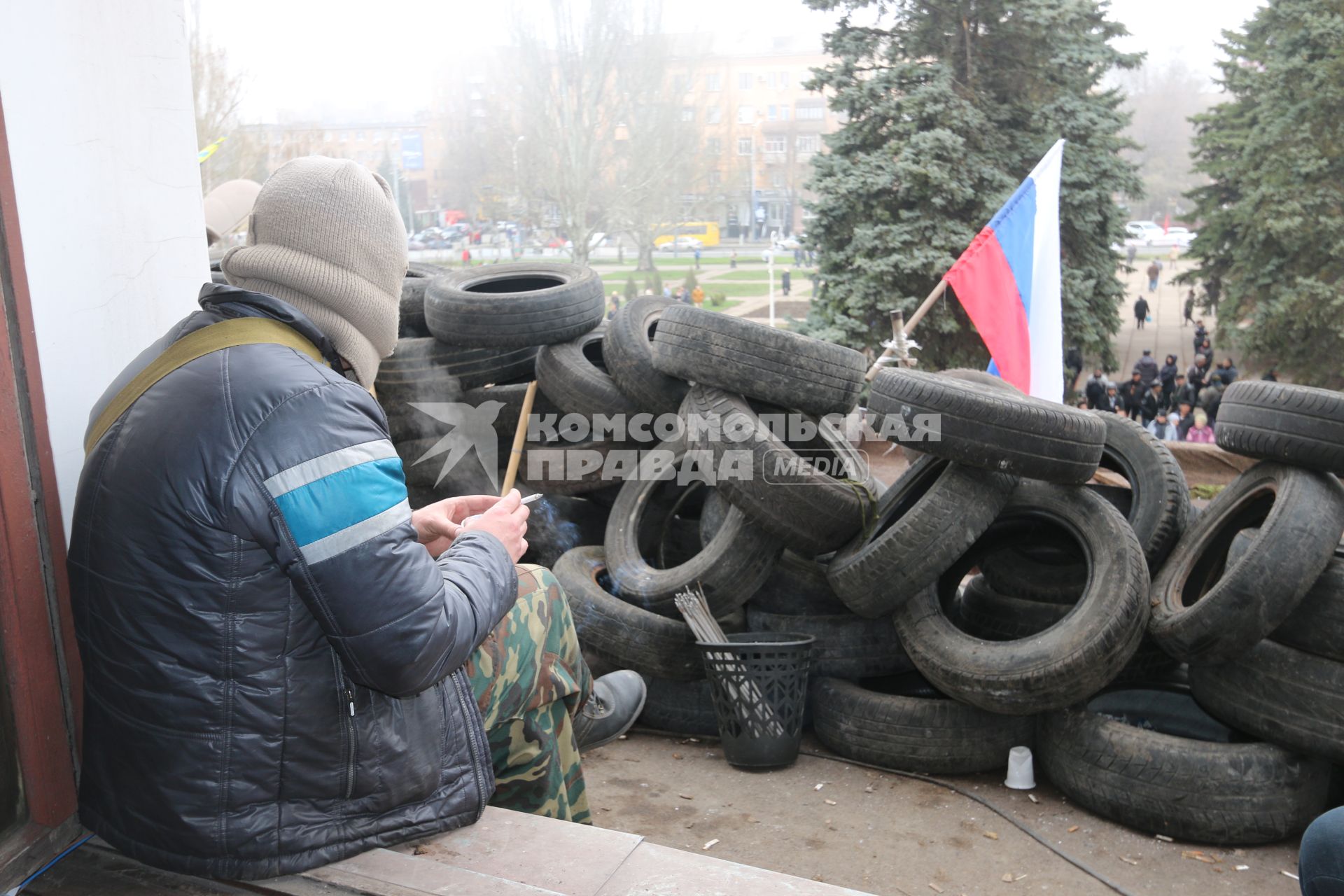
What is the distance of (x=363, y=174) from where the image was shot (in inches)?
79.1

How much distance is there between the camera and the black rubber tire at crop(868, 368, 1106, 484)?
400cm

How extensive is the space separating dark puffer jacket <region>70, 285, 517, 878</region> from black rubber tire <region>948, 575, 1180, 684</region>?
3.19 metres

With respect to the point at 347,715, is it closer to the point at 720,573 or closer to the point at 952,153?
the point at 720,573

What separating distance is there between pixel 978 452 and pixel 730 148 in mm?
30827

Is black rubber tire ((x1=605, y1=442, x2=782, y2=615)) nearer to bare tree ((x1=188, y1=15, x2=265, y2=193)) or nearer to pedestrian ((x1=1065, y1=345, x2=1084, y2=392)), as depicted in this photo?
pedestrian ((x1=1065, y1=345, x2=1084, y2=392))

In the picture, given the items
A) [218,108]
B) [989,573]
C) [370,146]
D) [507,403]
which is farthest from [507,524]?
[370,146]

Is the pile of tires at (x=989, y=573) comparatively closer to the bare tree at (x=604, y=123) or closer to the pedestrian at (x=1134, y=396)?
the pedestrian at (x=1134, y=396)

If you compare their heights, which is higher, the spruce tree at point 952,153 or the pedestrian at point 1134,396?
the spruce tree at point 952,153

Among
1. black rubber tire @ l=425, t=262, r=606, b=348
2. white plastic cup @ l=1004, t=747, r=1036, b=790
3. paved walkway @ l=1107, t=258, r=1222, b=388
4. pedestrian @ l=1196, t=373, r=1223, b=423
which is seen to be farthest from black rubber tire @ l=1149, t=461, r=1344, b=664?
paved walkway @ l=1107, t=258, r=1222, b=388

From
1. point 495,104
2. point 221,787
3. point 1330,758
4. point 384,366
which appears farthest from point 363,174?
point 495,104

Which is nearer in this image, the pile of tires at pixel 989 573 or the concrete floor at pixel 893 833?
the concrete floor at pixel 893 833

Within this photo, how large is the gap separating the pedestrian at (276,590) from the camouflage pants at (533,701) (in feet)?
0.84

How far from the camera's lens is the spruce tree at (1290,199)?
55.2 ft

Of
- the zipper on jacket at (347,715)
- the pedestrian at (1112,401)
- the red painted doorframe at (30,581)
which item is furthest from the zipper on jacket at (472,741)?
the pedestrian at (1112,401)
